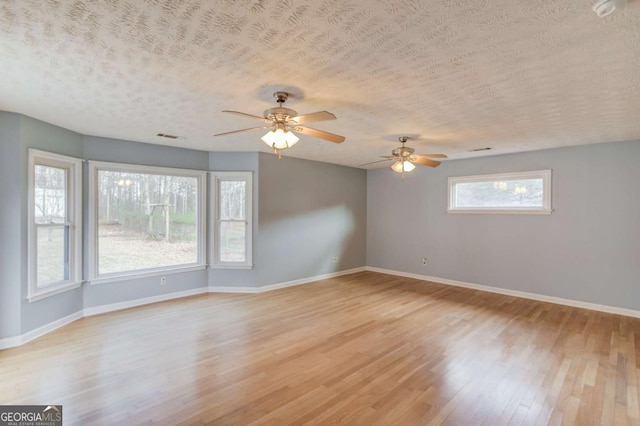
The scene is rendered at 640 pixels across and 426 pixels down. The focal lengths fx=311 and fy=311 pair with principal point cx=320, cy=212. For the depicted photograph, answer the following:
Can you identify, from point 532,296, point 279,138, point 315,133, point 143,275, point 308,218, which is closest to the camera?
point 279,138

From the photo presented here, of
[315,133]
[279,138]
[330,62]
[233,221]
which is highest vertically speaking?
[330,62]

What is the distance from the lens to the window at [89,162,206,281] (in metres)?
4.41

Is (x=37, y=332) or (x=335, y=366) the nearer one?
(x=335, y=366)

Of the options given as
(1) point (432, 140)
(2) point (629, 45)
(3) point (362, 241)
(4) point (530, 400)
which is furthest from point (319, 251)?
(2) point (629, 45)

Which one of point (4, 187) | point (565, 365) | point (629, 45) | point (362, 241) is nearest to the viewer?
point (629, 45)

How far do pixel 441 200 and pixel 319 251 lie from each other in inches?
107

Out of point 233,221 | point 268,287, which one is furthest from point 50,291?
point 268,287

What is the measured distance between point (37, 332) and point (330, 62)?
14.3ft

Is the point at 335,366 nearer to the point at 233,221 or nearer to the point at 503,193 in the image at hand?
the point at 233,221

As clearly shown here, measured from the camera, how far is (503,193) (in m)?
5.60

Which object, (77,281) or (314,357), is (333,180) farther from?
(77,281)

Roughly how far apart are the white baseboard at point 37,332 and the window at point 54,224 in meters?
0.37

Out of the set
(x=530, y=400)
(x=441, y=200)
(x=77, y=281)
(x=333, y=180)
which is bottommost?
(x=530, y=400)

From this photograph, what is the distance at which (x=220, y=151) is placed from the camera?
211 inches
